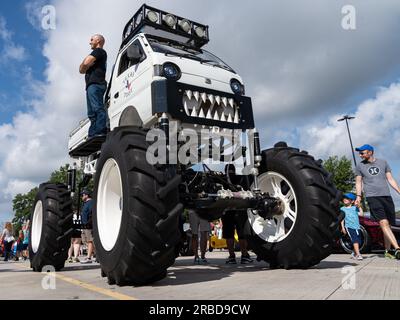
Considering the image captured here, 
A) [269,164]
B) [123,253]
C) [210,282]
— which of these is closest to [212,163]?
[269,164]

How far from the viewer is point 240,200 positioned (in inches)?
196

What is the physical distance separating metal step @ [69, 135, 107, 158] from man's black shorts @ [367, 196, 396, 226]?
4676mm

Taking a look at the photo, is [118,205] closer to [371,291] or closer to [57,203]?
[57,203]

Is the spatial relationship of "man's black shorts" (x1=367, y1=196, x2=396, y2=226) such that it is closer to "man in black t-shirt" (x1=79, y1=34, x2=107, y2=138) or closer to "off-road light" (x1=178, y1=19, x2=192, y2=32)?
"off-road light" (x1=178, y1=19, x2=192, y2=32)

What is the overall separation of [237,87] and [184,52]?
1007 millimetres

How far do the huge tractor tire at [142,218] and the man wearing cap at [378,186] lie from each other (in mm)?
4357

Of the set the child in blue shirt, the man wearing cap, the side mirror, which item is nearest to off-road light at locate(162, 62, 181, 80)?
the side mirror

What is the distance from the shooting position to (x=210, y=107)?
527 centimetres

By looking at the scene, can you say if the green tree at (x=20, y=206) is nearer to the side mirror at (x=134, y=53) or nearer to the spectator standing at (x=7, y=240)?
the spectator standing at (x=7, y=240)

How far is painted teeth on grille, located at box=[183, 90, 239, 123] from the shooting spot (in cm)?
506

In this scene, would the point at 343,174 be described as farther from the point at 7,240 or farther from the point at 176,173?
the point at 176,173

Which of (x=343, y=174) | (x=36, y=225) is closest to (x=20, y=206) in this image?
(x=343, y=174)

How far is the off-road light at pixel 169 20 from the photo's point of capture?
612 centimetres

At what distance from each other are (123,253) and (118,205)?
1.08m
